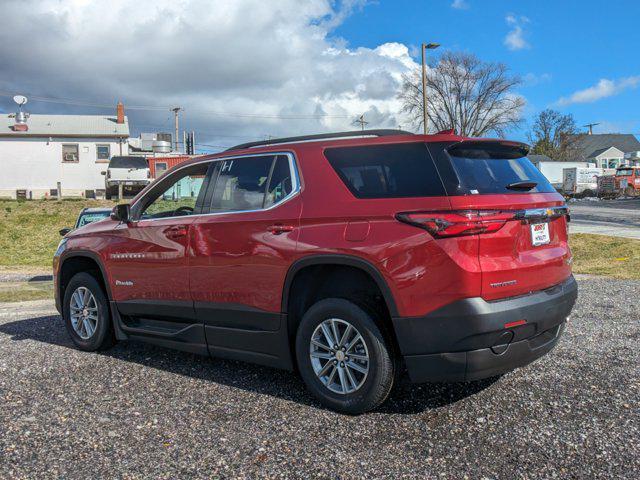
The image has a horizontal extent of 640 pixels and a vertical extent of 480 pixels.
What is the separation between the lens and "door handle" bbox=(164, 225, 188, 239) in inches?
183

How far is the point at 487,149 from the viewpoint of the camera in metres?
3.86

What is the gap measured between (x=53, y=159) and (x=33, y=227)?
762 inches

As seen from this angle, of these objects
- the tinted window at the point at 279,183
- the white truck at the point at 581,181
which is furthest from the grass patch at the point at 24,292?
the white truck at the point at 581,181

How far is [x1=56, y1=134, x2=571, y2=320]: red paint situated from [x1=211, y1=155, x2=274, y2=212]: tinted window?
101 mm

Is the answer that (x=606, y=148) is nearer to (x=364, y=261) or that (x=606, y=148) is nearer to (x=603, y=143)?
(x=603, y=143)

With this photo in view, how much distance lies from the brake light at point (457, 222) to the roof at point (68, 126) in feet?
124

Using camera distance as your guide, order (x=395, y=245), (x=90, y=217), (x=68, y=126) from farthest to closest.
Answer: (x=68, y=126), (x=90, y=217), (x=395, y=245)

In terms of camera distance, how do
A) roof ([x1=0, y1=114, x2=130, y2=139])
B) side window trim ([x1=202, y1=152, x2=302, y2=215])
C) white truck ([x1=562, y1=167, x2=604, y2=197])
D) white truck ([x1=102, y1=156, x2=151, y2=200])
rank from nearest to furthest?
1. side window trim ([x1=202, y1=152, x2=302, y2=215])
2. white truck ([x1=102, y1=156, x2=151, y2=200])
3. roof ([x1=0, y1=114, x2=130, y2=139])
4. white truck ([x1=562, y1=167, x2=604, y2=197])

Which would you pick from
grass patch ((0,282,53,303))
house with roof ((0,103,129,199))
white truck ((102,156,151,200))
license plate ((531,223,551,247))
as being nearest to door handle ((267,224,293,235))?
license plate ((531,223,551,247))

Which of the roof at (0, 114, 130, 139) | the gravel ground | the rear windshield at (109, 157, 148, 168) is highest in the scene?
the roof at (0, 114, 130, 139)

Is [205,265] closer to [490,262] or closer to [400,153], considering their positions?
[400,153]

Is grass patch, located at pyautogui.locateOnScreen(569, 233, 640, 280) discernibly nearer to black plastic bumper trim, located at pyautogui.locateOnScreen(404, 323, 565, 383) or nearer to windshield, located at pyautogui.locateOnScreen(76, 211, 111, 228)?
black plastic bumper trim, located at pyautogui.locateOnScreen(404, 323, 565, 383)

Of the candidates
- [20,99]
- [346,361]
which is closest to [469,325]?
[346,361]

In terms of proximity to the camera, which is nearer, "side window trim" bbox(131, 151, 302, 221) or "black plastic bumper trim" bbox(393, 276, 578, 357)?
"black plastic bumper trim" bbox(393, 276, 578, 357)
